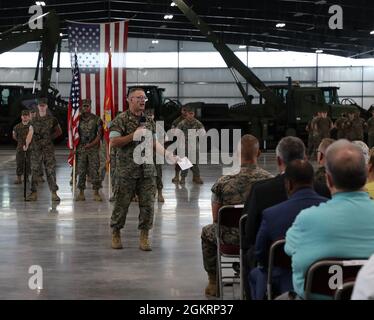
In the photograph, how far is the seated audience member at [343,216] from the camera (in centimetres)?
358

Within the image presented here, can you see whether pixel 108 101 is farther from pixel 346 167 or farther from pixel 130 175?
pixel 346 167

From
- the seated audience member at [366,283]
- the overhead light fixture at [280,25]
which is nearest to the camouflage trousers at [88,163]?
the seated audience member at [366,283]

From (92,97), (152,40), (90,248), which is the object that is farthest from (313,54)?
(90,248)

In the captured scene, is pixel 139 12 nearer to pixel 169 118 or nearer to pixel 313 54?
pixel 169 118

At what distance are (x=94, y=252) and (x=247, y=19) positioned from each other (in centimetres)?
2933

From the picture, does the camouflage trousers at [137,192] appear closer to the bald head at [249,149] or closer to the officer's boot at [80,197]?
the bald head at [249,149]

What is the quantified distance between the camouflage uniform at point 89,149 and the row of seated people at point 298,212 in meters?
7.12

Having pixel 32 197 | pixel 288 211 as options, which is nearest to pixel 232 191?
pixel 288 211

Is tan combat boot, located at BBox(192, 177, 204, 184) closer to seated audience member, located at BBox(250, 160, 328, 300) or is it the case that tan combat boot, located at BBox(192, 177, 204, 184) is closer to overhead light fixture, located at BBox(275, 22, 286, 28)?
seated audience member, located at BBox(250, 160, 328, 300)

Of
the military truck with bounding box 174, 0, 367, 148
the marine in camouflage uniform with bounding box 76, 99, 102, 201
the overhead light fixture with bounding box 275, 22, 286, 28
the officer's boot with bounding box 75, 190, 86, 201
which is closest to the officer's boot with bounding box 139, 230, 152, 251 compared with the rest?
the marine in camouflage uniform with bounding box 76, 99, 102, 201

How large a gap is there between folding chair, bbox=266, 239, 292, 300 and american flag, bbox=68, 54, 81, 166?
365 inches

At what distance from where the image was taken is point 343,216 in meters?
3.62

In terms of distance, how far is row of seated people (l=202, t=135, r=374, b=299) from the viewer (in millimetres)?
3617
